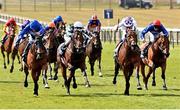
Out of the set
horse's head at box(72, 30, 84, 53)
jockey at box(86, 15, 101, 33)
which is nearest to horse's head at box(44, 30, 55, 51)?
horse's head at box(72, 30, 84, 53)

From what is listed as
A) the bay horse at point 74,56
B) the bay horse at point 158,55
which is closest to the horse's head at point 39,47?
the bay horse at point 74,56

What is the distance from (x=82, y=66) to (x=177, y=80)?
6.42 metres

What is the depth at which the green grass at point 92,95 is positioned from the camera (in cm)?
1884

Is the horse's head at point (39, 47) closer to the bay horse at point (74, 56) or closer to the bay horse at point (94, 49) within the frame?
the bay horse at point (74, 56)

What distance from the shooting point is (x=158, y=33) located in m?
23.4

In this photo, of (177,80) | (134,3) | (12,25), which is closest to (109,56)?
(12,25)

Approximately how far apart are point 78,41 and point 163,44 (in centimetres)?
361

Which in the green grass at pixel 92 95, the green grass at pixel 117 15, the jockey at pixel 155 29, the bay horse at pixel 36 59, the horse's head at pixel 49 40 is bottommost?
the green grass at pixel 92 95

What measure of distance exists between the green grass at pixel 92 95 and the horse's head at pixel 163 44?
126 cm

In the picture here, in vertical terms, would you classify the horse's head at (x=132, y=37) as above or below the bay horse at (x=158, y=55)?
above

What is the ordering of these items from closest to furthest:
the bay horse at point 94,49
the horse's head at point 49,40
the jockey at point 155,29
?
the jockey at point 155,29 → the horse's head at point 49,40 → the bay horse at point 94,49

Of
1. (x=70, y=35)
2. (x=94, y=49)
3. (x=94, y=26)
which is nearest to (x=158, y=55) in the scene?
(x=70, y=35)

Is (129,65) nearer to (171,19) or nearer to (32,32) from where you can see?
(32,32)

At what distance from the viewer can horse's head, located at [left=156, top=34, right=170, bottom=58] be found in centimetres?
2319
